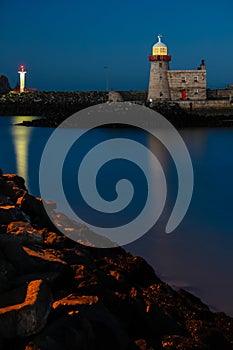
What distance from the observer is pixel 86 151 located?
1794 centimetres

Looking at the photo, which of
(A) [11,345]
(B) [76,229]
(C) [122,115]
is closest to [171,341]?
(A) [11,345]

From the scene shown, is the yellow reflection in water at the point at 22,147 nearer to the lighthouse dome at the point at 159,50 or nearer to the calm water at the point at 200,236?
the calm water at the point at 200,236

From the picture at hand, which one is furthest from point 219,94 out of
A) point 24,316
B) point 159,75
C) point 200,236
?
point 24,316

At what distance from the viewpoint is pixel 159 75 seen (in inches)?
1082

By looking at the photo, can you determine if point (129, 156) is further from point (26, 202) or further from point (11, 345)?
point (11, 345)

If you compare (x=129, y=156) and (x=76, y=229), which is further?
(x=129, y=156)

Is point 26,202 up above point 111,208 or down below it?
above

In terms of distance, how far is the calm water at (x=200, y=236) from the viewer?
16.0 ft

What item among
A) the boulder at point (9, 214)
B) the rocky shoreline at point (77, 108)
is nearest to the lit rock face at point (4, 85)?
the rocky shoreline at point (77, 108)

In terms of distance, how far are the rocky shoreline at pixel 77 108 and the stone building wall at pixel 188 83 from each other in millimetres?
1165

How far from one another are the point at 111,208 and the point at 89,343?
5.56 metres

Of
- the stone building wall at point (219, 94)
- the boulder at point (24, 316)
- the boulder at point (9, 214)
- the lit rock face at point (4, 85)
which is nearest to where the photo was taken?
the boulder at point (24, 316)

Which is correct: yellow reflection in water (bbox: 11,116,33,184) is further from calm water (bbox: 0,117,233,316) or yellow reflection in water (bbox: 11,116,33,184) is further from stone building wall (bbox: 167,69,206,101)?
stone building wall (bbox: 167,69,206,101)

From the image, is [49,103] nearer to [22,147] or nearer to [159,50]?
[159,50]
